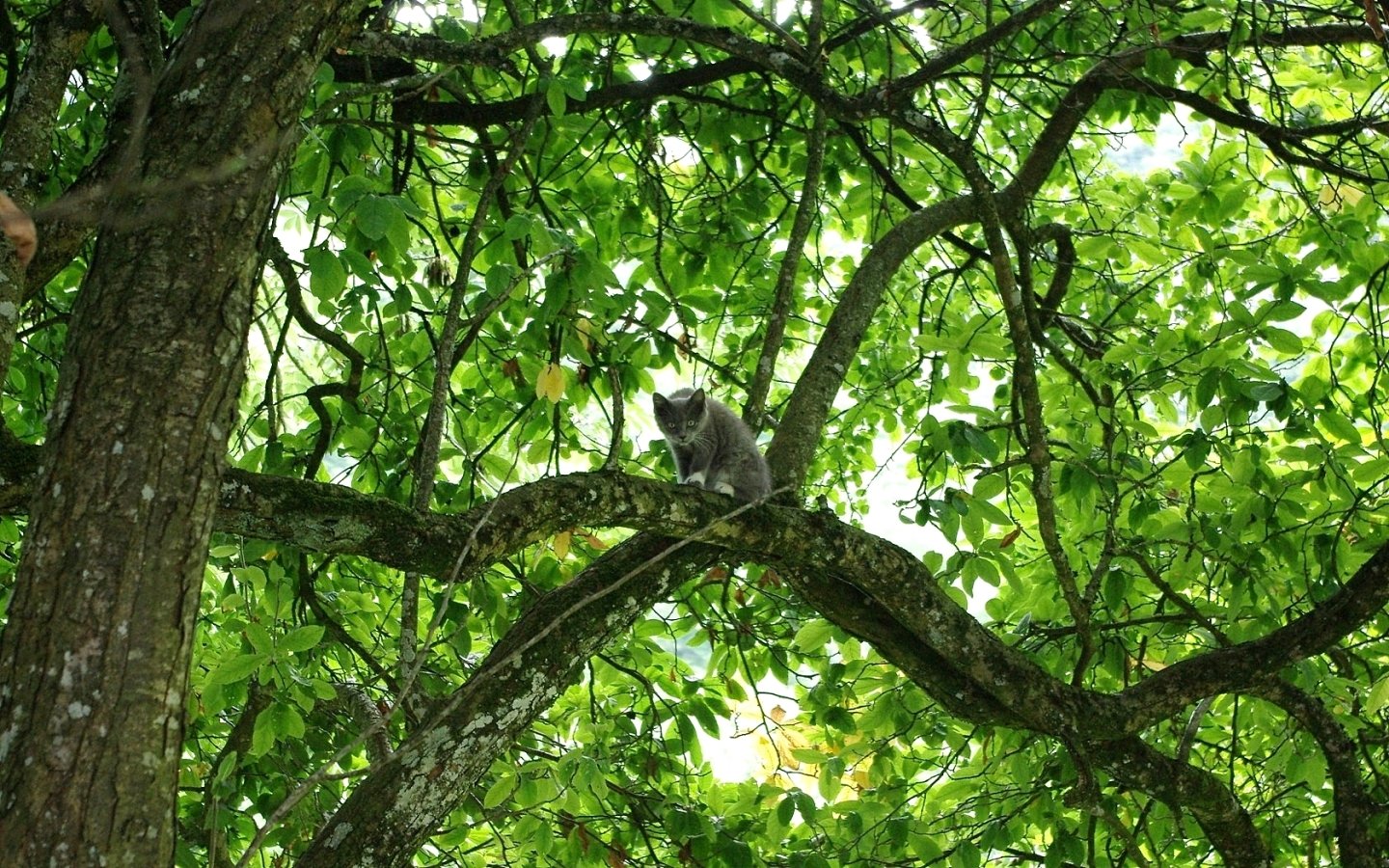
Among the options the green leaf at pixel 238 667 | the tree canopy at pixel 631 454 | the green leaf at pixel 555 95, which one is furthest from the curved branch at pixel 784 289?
the green leaf at pixel 238 667

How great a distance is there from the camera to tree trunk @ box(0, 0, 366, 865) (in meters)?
1.97

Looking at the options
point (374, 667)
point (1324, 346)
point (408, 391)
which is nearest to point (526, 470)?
point (408, 391)

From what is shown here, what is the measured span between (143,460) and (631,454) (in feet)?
11.7

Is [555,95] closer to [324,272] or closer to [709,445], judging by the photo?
[324,272]

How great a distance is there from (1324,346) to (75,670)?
24.7 feet

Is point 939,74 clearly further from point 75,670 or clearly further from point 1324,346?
point 1324,346

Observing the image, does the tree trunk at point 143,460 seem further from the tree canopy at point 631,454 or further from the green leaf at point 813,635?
the green leaf at point 813,635

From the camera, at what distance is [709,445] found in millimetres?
6215

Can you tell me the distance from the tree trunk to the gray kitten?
3168 millimetres

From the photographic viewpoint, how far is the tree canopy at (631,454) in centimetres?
224

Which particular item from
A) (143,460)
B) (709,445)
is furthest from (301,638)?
(709,445)

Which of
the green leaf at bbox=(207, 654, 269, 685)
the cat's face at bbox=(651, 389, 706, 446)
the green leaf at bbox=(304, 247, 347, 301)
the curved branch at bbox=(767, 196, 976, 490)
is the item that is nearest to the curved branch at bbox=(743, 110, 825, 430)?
the curved branch at bbox=(767, 196, 976, 490)

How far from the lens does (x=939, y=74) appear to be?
4.31m

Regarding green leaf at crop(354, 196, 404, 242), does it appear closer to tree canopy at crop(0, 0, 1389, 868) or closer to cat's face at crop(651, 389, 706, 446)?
tree canopy at crop(0, 0, 1389, 868)
